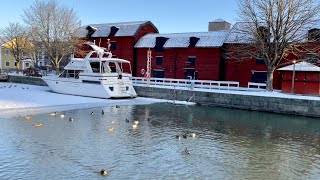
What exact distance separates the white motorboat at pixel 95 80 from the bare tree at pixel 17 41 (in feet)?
108

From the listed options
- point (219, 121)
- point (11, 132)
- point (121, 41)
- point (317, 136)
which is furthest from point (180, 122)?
point (121, 41)

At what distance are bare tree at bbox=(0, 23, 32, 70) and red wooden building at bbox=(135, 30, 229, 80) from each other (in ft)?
91.2

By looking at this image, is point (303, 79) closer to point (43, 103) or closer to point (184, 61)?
point (184, 61)

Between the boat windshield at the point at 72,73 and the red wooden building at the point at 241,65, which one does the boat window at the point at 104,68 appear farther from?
the red wooden building at the point at 241,65

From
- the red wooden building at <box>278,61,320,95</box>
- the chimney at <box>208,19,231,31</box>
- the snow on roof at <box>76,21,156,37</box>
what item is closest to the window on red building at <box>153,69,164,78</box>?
the snow on roof at <box>76,21,156,37</box>

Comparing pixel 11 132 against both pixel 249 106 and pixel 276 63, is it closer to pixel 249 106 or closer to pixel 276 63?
pixel 249 106

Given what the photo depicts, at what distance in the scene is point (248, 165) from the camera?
10.1 m

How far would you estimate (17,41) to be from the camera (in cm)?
6272

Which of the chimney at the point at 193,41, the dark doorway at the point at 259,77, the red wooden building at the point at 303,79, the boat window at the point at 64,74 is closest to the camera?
the red wooden building at the point at 303,79

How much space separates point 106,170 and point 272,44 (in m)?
22.2

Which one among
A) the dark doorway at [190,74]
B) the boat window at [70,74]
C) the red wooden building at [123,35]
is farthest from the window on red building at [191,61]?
the boat window at [70,74]

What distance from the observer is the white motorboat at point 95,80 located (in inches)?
1033

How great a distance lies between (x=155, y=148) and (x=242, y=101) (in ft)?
46.2

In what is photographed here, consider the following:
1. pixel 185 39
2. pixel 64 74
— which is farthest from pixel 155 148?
pixel 185 39
